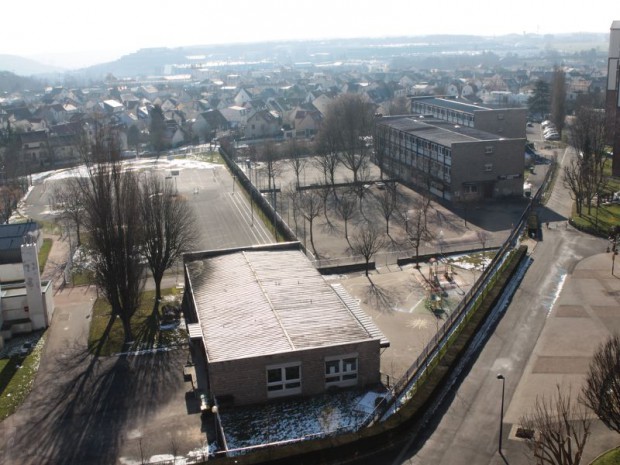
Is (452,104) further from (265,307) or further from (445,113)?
(265,307)

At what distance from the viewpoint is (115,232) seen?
47.7ft

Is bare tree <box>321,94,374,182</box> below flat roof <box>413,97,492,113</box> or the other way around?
below

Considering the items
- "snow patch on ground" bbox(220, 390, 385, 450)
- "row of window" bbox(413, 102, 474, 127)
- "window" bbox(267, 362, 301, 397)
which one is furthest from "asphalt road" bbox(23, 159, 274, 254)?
"row of window" bbox(413, 102, 474, 127)

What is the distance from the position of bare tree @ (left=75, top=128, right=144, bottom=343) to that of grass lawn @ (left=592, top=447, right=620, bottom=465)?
9545 mm

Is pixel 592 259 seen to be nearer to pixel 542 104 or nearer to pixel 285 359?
pixel 285 359

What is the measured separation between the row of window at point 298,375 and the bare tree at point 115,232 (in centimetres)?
448

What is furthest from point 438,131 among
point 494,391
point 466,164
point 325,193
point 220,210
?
point 494,391

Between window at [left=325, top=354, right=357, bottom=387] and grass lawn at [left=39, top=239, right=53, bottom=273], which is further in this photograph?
grass lawn at [left=39, top=239, right=53, bottom=273]

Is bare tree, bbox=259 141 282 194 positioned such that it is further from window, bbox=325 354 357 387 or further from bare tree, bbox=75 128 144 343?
window, bbox=325 354 357 387

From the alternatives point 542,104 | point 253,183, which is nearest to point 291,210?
point 253,183

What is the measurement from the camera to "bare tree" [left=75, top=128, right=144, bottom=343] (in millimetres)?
14406

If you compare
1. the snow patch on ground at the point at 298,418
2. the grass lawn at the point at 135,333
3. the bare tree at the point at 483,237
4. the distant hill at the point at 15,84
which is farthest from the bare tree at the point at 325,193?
the distant hill at the point at 15,84

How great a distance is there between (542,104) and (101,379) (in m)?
42.2

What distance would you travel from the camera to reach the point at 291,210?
26.1 meters
